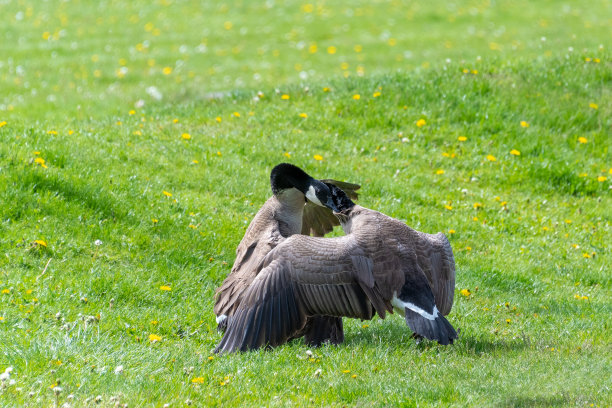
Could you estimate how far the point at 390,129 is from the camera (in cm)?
A: 1181

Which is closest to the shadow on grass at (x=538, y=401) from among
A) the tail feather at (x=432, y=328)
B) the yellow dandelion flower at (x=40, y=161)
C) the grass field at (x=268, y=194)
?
the grass field at (x=268, y=194)

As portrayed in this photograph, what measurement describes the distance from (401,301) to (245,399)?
1.59 metres

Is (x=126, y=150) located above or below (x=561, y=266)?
above

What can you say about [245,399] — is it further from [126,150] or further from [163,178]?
[126,150]

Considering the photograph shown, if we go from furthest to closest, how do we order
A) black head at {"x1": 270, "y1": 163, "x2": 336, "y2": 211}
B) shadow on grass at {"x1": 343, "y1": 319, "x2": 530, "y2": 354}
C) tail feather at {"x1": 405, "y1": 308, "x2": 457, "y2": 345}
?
black head at {"x1": 270, "y1": 163, "x2": 336, "y2": 211} < shadow on grass at {"x1": 343, "y1": 319, "x2": 530, "y2": 354} < tail feather at {"x1": 405, "y1": 308, "x2": 457, "y2": 345}

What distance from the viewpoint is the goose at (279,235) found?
632 cm

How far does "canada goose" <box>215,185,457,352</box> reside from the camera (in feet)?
19.4

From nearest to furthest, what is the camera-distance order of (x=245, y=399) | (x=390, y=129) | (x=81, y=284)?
(x=245, y=399), (x=81, y=284), (x=390, y=129)

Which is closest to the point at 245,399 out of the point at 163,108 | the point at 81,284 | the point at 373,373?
the point at 373,373

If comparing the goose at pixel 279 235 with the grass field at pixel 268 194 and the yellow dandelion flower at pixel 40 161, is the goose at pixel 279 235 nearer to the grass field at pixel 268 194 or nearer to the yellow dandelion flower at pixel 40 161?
the grass field at pixel 268 194

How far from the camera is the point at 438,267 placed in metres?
6.48

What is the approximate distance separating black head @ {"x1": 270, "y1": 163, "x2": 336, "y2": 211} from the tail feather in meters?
1.33

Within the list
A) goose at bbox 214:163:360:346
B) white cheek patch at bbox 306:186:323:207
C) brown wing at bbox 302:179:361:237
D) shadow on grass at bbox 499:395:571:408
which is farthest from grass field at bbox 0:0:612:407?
white cheek patch at bbox 306:186:323:207

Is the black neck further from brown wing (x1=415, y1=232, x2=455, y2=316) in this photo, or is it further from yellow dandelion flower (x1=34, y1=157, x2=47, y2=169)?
yellow dandelion flower (x1=34, y1=157, x2=47, y2=169)
